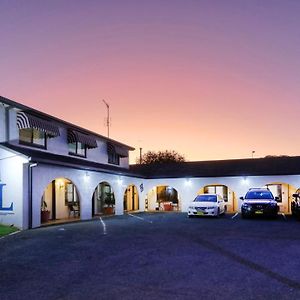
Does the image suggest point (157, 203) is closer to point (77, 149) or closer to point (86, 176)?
point (77, 149)

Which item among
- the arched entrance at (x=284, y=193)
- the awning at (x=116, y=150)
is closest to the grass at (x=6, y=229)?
the awning at (x=116, y=150)

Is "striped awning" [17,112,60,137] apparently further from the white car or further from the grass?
the white car

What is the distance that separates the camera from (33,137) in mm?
21547

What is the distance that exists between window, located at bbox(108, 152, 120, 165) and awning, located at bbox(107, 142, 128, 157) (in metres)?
0.39

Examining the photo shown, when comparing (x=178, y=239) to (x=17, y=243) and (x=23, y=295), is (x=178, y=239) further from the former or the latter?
(x=23, y=295)

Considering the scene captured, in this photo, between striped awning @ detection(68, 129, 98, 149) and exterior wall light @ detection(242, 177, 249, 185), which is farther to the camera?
exterior wall light @ detection(242, 177, 249, 185)

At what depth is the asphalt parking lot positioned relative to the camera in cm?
652

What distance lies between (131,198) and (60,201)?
434 inches

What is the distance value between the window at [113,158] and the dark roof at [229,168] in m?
1.82

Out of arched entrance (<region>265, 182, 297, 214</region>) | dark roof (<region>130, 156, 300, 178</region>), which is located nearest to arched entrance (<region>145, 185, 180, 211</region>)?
dark roof (<region>130, 156, 300, 178</region>)

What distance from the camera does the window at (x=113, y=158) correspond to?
31.4m

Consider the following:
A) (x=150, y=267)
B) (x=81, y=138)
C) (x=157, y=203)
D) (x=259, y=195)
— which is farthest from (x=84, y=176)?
(x=150, y=267)

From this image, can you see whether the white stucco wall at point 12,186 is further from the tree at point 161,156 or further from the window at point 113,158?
the tree at point 161,156

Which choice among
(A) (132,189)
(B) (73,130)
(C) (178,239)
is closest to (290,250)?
(C) (178,239)
